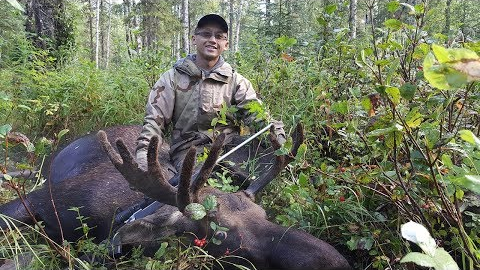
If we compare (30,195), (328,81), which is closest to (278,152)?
(328,81)

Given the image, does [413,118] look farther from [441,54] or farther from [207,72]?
[207,72]

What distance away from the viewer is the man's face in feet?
16.7

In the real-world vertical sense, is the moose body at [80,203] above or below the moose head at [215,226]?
below

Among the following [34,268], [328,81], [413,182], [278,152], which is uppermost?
[328,81]

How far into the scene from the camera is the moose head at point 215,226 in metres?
2.59

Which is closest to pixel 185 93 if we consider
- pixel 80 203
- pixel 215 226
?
pixel 80 203

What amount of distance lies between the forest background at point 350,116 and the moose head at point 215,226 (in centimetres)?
23

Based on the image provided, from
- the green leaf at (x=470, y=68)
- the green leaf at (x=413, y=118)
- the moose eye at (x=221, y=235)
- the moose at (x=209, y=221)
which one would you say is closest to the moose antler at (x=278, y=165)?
the moose at (x=209, y=221)

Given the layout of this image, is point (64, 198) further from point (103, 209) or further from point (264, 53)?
point (264, 53)

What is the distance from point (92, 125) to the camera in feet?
21.9

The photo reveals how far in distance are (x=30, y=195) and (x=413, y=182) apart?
3.35 m

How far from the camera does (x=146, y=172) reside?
281 centimetres

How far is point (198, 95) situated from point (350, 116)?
1.99m

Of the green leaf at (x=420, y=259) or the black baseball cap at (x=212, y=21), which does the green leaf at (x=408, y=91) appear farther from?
the black baseball cap at (x=212, y=21)
